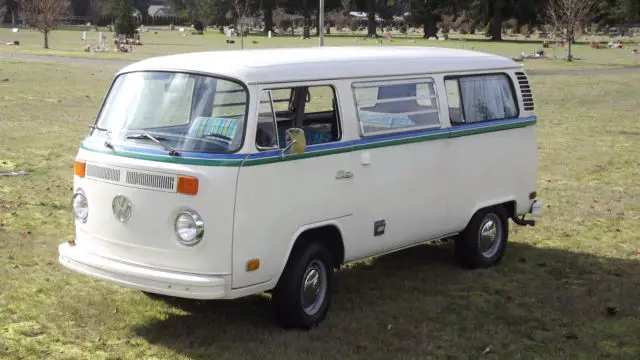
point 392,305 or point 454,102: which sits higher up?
point 454,102

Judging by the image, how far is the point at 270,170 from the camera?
241 inches

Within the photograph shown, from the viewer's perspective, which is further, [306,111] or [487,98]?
[487,98]

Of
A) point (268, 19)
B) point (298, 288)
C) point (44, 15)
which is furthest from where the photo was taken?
point (268, 19)

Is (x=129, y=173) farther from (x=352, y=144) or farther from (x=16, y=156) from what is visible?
(x=16, y=156)

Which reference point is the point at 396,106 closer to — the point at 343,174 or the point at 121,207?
the point at 343,174

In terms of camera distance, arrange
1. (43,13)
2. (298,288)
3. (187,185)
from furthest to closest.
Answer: (43,13) → (298,288) → (187,185)

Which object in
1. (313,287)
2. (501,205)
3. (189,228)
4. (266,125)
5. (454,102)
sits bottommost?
(313,287)

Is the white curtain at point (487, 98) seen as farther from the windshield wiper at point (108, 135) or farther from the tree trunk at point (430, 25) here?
the tree trunk at point (430, 25)

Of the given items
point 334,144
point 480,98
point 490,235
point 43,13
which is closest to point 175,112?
point 334,144

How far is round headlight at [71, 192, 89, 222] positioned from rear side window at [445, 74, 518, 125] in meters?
3.39

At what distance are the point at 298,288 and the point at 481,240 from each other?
274 centimetres

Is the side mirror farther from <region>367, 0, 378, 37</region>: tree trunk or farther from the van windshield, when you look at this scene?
<region>367, 0, 378, 37</region>: tree trunk

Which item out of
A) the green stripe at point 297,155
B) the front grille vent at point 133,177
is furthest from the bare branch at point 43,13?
the front grille vent at point 133,177

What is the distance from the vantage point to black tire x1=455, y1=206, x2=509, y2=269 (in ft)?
27.2
